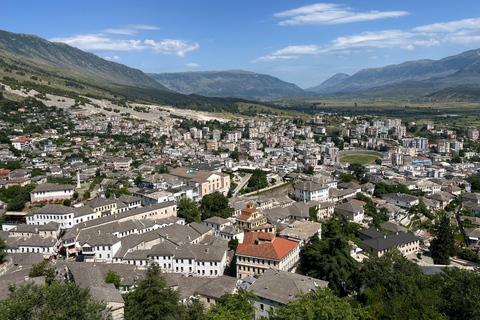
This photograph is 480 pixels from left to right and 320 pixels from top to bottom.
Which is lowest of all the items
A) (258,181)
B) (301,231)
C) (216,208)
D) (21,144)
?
(301,231)

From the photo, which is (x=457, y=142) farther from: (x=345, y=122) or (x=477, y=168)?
(x=345, y=122)

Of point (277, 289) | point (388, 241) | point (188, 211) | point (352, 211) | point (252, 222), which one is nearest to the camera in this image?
point (277, 289)

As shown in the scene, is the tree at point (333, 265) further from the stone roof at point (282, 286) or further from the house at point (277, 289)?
the house at point (277, 289)

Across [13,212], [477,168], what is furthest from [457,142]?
[13,212]

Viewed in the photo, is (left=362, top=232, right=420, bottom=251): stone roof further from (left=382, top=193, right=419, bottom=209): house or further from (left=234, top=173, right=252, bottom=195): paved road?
(left=234, top=173, right=252, bottom=195): paved road

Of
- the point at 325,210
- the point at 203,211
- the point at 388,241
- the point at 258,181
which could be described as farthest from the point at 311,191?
the point at 203,211

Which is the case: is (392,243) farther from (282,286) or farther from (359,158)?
(359,158)

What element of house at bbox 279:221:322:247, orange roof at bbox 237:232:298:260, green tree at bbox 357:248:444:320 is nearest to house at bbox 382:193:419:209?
house at bbox 279:221:322:247

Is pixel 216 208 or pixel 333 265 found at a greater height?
pixel 216 208
